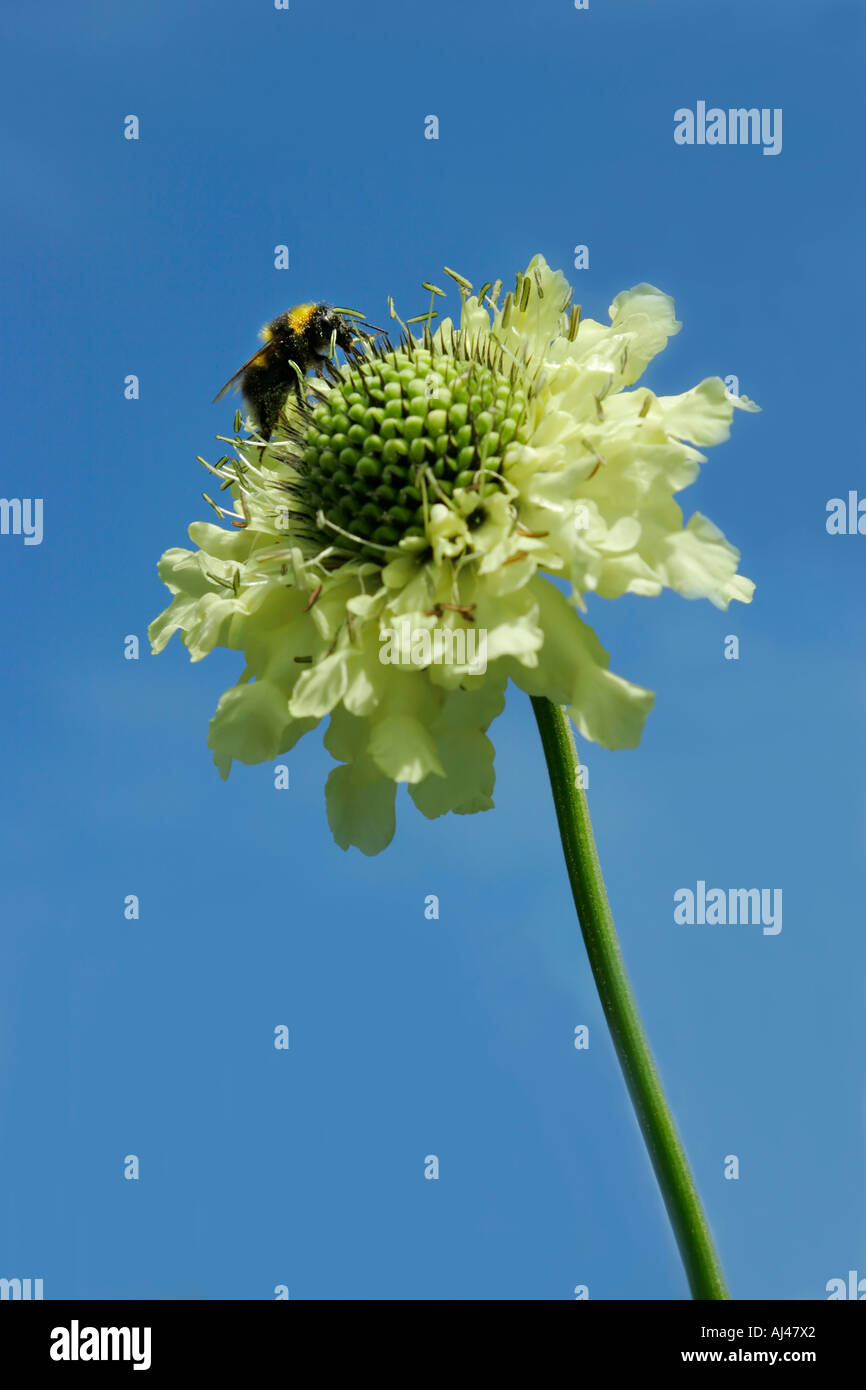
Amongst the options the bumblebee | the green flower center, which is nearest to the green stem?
the green flower center

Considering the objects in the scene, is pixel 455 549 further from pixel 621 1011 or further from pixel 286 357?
pixel 286 357

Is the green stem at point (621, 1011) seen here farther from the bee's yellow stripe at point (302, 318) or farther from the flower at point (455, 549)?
the bee's yellow stripe at point (302, 318)

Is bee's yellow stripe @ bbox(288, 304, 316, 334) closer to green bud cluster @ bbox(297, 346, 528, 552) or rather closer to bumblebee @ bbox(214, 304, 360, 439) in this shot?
bumblebee @ bbox(214, 304, 360, 439)

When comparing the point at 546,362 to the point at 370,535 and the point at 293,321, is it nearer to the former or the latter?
the point at 370,535

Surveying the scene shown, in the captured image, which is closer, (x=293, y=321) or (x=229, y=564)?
(x=229, y=564)

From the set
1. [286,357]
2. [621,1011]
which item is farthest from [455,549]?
[286,357]
